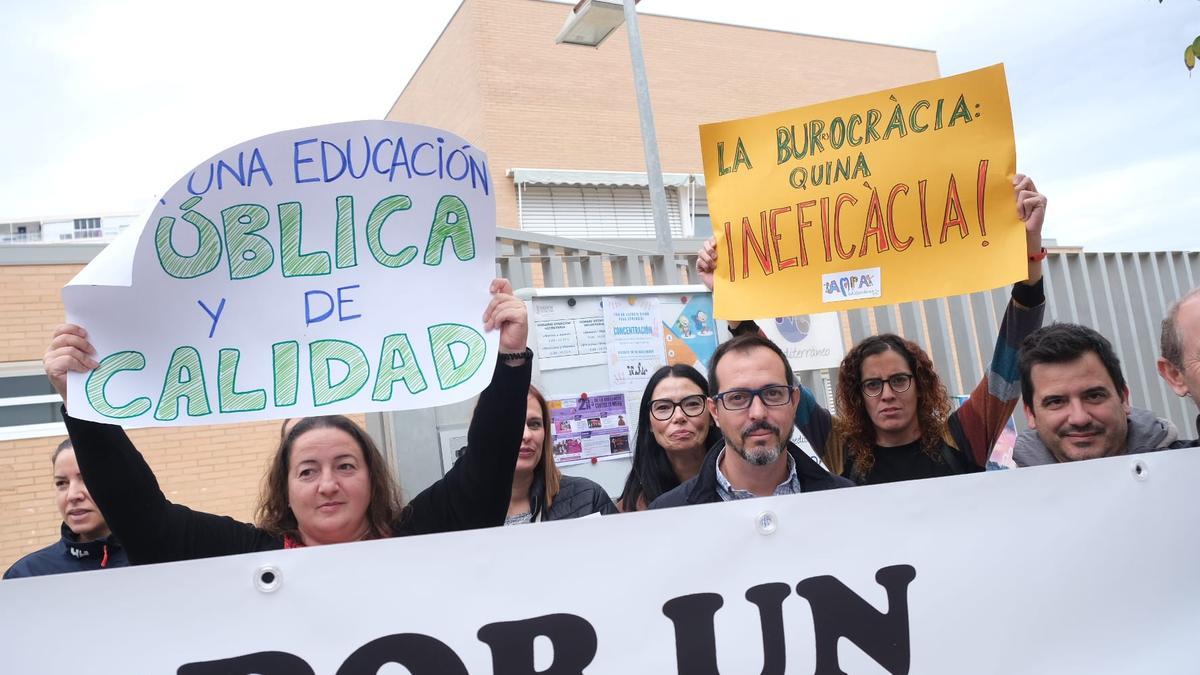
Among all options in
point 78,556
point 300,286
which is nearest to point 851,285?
point 300,286

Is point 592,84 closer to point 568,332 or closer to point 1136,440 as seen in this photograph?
point 568,332

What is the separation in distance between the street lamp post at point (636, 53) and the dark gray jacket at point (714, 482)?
10.1 ft

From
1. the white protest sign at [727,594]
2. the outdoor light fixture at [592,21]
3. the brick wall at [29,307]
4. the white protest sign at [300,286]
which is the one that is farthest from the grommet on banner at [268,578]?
the brick wall at [29,307]

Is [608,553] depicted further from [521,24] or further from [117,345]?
[521,24]

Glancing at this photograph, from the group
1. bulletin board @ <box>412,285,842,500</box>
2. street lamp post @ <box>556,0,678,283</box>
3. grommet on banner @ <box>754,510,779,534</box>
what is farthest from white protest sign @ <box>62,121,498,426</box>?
street lamp post @ <box>556,0,678,283</box>

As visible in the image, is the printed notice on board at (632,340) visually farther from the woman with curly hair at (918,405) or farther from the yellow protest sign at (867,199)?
the yellow protest sign at (867,199)

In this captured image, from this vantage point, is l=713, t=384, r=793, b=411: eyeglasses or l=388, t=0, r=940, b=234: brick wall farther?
l=388, t=0, r=940, b=234: brick wall

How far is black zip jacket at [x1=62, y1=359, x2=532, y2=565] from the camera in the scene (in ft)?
5.75

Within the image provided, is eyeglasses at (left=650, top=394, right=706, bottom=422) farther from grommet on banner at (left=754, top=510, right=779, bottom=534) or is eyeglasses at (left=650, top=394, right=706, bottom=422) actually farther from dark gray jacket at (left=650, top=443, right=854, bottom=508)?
grommet on banner at (left=754, top=510, right=779, bottom=534)

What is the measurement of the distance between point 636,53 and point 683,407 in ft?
13.3

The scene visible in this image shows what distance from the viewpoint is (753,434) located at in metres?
2.18

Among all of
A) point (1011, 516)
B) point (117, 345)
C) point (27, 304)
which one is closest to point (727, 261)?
point (1011, 516)

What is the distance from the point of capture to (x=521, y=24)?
56.5 ft

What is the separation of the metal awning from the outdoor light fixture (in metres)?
9.24
